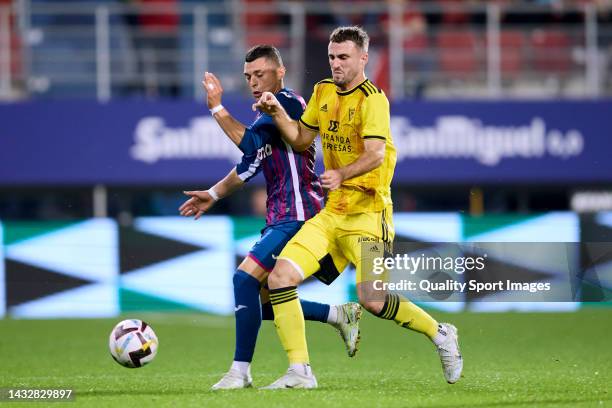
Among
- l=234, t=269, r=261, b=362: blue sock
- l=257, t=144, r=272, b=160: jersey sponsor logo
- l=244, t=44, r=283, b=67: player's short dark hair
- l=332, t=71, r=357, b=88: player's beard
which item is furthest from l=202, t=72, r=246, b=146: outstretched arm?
l=234, t=269, r=261, b=362: blue sock

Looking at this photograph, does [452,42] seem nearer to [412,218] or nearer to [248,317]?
[412,218]

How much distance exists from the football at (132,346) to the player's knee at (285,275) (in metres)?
0.97

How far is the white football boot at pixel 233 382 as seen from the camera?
7.17 metres

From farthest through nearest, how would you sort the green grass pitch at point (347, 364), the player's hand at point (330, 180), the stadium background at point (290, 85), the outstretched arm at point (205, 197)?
the stadium background at point (290, 85) < the outstretched arm at point (205, 197) < the green grass pitch at point (347, 364) < the player's hand at point (330, 180)

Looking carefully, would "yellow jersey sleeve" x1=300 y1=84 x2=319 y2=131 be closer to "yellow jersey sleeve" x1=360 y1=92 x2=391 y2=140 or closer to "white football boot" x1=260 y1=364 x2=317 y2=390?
"yellow jersey sleeve" x1=360 y1=92 x2=391 y2=140

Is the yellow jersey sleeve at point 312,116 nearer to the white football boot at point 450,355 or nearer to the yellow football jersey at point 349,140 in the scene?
the yellow football jersey at point 349,140

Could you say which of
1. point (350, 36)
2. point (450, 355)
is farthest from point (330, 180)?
point (450, 355)

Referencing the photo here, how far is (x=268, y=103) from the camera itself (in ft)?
23.0

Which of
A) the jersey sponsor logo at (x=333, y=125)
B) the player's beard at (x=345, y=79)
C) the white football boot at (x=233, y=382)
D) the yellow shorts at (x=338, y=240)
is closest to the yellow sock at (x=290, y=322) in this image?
the yellow shorts at (x=338, y=240)

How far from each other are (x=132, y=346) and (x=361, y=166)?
1.86 metres

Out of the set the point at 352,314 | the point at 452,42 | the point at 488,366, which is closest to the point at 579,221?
the point at 452,42

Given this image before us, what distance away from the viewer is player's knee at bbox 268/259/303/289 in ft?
23.0

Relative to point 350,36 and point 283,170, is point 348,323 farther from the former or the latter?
point 350,36

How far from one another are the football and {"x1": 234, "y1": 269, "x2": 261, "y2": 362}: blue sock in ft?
1.84
